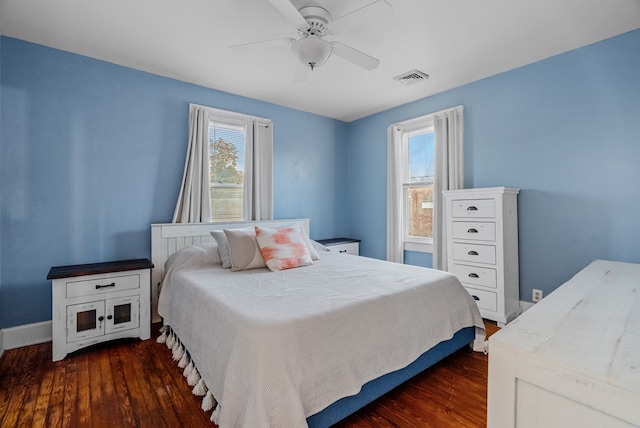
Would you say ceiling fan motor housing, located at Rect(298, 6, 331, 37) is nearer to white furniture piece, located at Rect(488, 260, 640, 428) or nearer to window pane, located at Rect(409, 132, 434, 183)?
white furniture piece, located at Rect(488, 260, 640, 428)

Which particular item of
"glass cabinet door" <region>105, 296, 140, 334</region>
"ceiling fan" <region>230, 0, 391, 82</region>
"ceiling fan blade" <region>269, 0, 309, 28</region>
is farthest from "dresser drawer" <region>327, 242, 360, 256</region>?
"ceiling fan blade" <region>269, 0, 309, 28</region>

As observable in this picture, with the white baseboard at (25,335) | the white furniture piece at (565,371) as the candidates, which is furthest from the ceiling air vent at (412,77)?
the white baseboard at (25,335)

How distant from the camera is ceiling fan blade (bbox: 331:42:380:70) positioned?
2.07 meters

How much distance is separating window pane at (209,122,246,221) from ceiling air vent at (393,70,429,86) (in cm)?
191

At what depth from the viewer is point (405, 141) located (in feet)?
13.3

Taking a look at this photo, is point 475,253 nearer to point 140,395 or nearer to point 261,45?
point 261,45

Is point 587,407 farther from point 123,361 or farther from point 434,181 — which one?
point 434,181

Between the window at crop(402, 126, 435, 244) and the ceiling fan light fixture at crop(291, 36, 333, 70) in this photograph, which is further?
the window at crop(402, 126, 435, 244)

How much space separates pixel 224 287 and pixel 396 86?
9.29ft

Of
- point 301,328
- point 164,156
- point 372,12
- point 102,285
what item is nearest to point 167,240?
point 102,285

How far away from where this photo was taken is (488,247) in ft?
9.15

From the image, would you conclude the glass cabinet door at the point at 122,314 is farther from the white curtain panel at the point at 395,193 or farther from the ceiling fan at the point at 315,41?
the white curtain panel at the point at 395,193

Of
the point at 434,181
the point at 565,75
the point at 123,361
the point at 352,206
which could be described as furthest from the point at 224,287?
the point at 565,75

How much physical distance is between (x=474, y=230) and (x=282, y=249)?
6.17 ft
